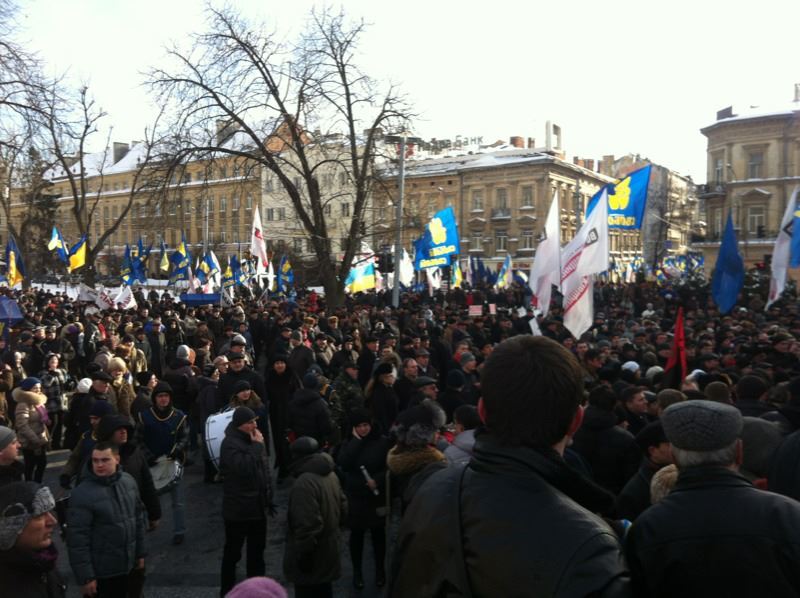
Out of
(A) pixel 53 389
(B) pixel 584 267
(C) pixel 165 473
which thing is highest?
(B) pixel 584 267

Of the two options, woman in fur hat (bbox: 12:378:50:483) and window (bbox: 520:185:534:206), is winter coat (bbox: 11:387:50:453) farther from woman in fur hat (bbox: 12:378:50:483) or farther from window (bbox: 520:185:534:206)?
window (bbox: 520:185:534:206)

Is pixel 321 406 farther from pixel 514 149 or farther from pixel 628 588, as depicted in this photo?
pixel 514 149

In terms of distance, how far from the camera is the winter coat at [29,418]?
23.2 feet

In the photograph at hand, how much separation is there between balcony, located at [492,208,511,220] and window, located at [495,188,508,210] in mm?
215

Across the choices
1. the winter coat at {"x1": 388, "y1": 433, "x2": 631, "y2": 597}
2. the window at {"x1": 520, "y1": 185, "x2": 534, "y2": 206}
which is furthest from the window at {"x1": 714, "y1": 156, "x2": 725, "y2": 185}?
the winter coat at {"x1": 388, "y1": 433, "x2": 631, "y2": 597}

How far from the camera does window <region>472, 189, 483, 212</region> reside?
64438 millimetres

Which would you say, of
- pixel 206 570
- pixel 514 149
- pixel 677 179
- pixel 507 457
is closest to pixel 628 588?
pixel 507 457

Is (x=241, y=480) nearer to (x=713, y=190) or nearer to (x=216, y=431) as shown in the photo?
(x=216, y=431)

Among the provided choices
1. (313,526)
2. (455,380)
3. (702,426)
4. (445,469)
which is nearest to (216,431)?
(313,526)

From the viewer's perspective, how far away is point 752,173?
54.1 metres

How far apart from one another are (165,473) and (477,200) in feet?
198

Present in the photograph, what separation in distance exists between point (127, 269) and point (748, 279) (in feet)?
84.3

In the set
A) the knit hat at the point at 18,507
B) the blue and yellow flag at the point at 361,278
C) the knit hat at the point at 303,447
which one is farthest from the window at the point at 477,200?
the knit hat at the point at 18,507

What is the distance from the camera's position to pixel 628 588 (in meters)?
1.49
